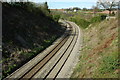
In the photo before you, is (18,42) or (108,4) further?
(108,4)

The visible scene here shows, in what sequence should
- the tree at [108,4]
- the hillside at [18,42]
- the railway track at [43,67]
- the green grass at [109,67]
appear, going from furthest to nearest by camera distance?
1. the tree at [108,4]
2. the hillside at [18,42]
3. the railway track at [43,67]
4. the green grass at [109,67]

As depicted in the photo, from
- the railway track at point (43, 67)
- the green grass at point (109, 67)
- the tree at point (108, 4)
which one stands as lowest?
the railway track at point (43, 67)

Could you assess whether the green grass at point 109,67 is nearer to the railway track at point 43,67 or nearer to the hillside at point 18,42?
the railway track at point 43,67

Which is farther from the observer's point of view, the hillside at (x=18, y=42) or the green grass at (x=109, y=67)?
the hillside at (x=18, y=42)

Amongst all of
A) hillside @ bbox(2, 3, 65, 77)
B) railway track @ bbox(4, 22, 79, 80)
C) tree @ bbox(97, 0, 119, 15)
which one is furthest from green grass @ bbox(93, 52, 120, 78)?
tree @ bbox(97, 0, 119, 15)

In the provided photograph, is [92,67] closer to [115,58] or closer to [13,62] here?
[115,58]

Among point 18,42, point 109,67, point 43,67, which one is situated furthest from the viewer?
point 18,42

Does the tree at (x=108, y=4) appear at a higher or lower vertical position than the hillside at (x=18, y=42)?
higher

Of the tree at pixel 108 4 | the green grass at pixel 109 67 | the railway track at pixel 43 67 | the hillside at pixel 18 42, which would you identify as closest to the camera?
the green grass at pixel 109 67

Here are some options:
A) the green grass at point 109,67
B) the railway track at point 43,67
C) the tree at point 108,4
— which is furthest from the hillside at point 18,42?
the tree at point 108,4

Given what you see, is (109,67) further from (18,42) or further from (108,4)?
(108,4)

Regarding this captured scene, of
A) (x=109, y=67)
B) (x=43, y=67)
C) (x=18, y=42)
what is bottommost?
(x=43, y=67)

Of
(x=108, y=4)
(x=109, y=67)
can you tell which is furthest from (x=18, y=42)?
(x=108, y=4)

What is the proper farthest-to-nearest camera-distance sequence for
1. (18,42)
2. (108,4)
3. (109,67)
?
(108,4) < (18,42) < (109,67)
